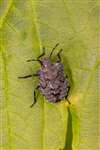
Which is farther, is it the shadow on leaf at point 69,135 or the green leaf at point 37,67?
the shadow on leaf at point 69,135

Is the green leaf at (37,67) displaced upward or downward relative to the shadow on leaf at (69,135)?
upward

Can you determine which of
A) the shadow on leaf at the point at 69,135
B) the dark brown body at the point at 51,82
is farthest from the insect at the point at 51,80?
the shadow on leaf at the point at 69,135

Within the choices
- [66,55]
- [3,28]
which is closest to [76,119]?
[66,55]

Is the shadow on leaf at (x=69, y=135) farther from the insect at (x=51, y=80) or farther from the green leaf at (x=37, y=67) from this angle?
the insect at (x=51, y=80)

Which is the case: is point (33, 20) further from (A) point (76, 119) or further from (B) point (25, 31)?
(A) point (76, 119)

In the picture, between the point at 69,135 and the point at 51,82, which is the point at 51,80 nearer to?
the point at 51,82
